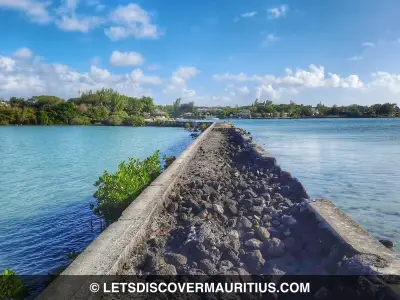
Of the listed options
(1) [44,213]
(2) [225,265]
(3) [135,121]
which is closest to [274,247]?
(2) [225,265]

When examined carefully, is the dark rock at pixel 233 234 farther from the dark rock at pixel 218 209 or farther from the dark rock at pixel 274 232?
the dark rock at pixel 218 209

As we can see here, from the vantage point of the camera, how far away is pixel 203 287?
2959 millimetres

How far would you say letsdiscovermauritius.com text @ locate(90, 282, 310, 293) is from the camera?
2.90 meters

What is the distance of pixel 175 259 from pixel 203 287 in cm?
53

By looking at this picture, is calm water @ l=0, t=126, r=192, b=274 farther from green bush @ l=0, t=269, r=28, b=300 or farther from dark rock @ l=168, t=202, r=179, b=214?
green bush @ l=0, t=269, r=28, b=300

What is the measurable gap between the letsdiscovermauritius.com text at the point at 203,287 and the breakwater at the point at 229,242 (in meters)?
0.15

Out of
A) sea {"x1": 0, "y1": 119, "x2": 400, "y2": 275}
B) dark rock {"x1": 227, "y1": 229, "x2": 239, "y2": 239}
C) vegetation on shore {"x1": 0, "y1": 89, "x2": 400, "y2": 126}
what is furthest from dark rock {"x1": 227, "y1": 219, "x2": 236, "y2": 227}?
vegetation on shore {"x1": 0, "y1": 89, "x2": 400, "y2": 126}

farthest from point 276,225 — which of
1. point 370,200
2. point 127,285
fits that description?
point 370,200

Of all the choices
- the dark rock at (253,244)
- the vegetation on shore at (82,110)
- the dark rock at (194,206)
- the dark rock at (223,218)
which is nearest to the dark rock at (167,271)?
the dark rock at (253,244)

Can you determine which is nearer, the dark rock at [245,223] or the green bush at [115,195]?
the dark rock at [245,223]

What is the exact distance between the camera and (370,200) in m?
7.95

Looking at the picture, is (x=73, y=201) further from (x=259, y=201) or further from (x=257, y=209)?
(x=257, y=209)

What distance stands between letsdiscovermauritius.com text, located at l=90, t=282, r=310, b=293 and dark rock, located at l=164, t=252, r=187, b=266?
38cm

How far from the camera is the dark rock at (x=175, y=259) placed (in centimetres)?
338
